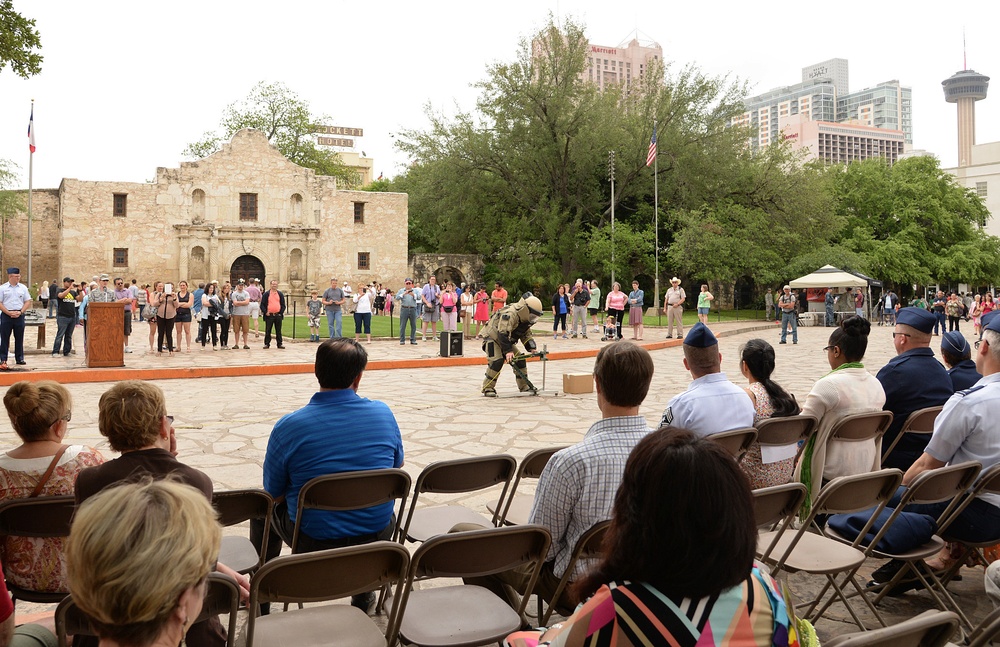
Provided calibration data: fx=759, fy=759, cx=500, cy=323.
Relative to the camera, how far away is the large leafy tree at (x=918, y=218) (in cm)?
4859

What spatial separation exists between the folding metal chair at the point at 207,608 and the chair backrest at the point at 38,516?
70 cm

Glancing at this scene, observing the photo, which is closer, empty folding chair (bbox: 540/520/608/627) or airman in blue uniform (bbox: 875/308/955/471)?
empty folding chair (bbox: 540/520/608/627)

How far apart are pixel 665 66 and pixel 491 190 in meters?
11.4

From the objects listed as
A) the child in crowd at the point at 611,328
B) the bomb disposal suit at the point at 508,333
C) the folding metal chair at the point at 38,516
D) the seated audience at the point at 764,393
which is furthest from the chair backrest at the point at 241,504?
the child in crowd at the point at 611,328

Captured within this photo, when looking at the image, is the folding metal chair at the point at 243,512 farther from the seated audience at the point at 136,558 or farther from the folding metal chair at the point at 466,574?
the seated audience at the point at 136,558

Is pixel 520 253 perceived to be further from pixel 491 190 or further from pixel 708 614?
pixel 708 614

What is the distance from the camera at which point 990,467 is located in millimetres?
3652

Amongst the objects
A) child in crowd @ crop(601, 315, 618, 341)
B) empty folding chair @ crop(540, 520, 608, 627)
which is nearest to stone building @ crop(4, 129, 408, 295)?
child in crowd @ crop(601, 315, 618, 341)

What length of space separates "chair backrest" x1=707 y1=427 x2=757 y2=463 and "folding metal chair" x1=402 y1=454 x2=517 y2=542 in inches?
44.2

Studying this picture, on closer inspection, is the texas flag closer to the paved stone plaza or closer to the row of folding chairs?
the paved stone plaza

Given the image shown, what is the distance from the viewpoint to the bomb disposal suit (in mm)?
10977

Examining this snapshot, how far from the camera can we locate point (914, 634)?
6.06ft

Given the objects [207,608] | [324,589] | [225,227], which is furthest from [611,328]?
[225,227]

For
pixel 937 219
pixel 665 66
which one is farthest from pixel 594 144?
pixel 937 219
